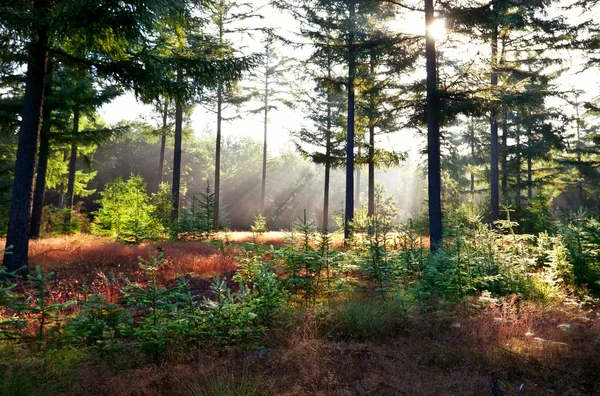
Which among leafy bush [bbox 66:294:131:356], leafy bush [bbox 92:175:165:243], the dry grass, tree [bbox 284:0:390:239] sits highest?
tree [bbox 284:0:390:239]

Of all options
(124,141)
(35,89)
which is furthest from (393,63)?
(124,141)

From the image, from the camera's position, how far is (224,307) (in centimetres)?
441

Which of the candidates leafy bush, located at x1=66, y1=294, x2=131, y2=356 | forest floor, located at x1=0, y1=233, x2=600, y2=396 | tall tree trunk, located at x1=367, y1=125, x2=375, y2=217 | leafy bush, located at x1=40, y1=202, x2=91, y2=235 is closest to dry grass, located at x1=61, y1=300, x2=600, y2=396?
forest floor, located at x1=0, y1=233, x2=600, y2=396

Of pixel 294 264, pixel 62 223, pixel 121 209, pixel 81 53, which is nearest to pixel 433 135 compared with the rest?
pixel 294 264

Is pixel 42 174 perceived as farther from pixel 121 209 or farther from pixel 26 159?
pixel 26 159

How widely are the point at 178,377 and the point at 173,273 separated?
18.7 feet

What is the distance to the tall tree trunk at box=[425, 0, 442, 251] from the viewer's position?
37.2 feet

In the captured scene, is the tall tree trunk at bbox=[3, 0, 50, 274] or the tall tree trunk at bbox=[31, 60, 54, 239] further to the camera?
the tall tree trunk at bbox=[31, 60, 54, 239]

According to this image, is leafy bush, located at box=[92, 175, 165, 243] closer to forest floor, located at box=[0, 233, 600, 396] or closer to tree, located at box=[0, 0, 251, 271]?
tree, located at box=[0, 0, 251, 271]

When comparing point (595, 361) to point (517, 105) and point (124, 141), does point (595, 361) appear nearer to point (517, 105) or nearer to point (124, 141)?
point (517, 105)

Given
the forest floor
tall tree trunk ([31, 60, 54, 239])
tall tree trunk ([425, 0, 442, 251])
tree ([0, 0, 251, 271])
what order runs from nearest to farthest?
the forest floor
tree ([0, 0, 251, 271])
tall tree trunk ([425, 0, 442, 251])
tall tree trunk ([31, 60, 54, 239])

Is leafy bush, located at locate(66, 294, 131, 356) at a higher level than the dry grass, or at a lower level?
higher

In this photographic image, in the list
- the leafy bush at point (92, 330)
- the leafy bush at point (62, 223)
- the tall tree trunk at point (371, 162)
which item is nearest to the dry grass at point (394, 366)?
the leafy bush at point (92, 330)

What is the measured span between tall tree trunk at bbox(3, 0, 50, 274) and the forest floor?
6083 millimetres
